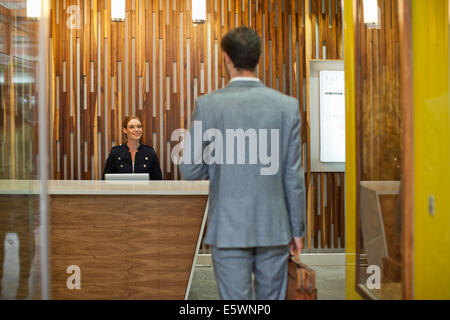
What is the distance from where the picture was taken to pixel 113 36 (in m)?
5.89

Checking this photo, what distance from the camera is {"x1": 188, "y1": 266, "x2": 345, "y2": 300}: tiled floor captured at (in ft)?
14.8

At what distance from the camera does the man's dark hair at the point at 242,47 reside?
231cm

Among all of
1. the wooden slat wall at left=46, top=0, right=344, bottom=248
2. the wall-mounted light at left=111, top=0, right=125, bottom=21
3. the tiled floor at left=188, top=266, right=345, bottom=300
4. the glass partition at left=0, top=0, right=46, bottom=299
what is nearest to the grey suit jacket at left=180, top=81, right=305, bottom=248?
the glass partition at left=0, top=0, right=46, bottom=299

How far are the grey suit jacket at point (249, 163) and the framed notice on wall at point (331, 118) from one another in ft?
12.2

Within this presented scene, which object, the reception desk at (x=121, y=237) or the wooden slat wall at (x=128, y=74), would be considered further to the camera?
the wooden slat wall at (x=128, y=74)

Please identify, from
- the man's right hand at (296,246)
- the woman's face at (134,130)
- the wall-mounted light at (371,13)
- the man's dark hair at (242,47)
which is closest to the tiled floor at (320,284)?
the woman's face at (134,130)

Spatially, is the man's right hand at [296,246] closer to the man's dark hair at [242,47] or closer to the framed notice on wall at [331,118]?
the man's dark hair at [242,47]

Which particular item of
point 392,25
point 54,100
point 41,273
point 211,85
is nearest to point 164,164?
point 211,85

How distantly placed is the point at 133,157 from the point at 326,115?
2.45m

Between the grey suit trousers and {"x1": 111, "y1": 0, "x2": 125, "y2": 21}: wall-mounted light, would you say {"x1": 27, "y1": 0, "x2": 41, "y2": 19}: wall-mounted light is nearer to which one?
the grey suit trousers

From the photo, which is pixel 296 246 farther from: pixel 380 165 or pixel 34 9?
pixel 34 9

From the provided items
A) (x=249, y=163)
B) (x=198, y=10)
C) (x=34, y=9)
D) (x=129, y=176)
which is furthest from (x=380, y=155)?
(x=198, y=10)
